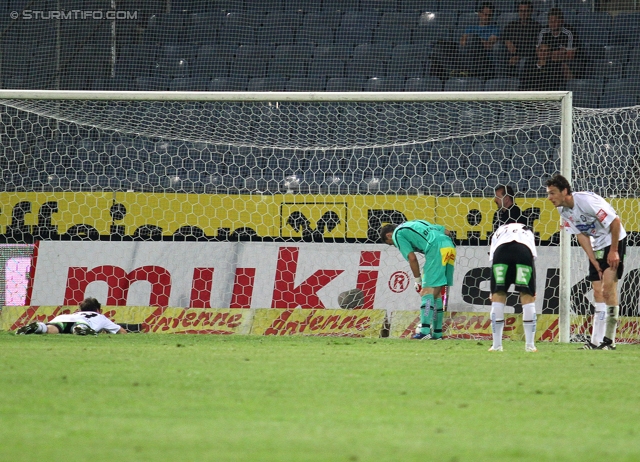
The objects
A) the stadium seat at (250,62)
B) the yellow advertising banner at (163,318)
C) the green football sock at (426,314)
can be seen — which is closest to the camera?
the green football sock at (426,314)

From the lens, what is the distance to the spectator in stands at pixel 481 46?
17.1 metres

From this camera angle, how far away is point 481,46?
56.5ft

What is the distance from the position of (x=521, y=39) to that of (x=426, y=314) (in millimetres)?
7955

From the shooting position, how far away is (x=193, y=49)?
18484mm

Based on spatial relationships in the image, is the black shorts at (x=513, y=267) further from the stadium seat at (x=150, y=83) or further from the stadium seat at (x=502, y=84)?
the stadium seat at (x=150, y=83)

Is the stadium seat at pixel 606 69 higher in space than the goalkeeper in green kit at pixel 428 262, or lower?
higher

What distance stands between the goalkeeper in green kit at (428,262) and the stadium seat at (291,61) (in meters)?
7.16

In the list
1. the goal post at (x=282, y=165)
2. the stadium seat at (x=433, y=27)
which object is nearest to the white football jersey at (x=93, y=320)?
the goal post at (x=282, y=165)

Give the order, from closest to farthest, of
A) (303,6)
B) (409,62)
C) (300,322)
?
(300,322)
(409,62)
(303,6)

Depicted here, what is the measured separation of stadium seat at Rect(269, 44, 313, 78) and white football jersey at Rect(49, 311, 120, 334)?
Result: 7.94 m

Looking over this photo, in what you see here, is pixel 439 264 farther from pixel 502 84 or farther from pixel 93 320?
pixel 502 84

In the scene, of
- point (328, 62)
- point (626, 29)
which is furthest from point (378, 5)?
point (626, 29)

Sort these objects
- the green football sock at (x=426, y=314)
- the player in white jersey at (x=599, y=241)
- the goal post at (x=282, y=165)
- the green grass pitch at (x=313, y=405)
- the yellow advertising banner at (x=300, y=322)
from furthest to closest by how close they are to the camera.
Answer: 1. the goal post at (x=282, y=165)
2. the yellow advertising banner at (x=300, y=322)
3. the green football sock at (x=426, y=314)
4. the player in white jersey at (x=599, y=241)
5. the green grass pitch at (x=313, y=405)

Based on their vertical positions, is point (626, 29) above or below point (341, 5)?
below
